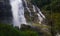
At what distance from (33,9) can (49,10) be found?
111 inches

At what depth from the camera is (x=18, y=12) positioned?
1565 cm

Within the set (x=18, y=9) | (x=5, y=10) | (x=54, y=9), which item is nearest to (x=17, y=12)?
(x=18, y=9)

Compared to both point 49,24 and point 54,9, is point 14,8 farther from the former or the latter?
point 54,9


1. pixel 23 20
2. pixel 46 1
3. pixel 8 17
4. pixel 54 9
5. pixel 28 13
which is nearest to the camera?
pixel 8 17

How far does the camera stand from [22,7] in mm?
16000

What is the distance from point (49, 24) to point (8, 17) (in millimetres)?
2919

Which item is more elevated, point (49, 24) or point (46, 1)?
point (46, 1)

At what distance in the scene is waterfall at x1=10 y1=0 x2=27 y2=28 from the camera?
14.9 metres

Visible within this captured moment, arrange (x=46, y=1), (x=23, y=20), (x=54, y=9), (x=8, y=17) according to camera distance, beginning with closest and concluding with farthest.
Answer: (x=8, y=17)
(x=23, y=20)
(x=54, y=9)
(x=46, y=1)

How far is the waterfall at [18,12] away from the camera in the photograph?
14890 mm

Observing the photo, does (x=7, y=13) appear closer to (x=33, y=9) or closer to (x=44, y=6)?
(x=33, y=9)

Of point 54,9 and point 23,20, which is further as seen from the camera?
point 54,9

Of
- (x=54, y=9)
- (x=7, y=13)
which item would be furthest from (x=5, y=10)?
(x=54, y=9)

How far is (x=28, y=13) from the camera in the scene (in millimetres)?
16484
